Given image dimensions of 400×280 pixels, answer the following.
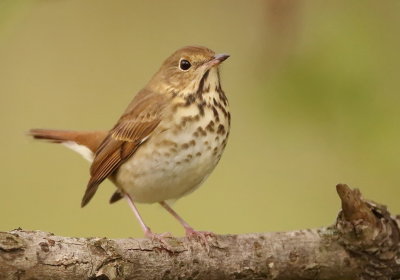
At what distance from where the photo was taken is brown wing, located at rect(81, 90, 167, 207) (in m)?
4.32

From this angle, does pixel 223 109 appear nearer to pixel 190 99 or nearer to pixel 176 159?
pixel 190 99

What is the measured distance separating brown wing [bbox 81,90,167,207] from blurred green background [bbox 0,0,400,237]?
0.51 meters

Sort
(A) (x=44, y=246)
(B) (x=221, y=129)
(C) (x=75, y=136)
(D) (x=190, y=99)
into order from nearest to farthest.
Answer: (A) (x=44, y=246) → (B) (x=221, y=129) → (D) (x=190, y=99) → (C) (x=75, y=136)

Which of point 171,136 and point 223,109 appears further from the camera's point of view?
point 223,109

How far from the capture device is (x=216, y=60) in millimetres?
4270

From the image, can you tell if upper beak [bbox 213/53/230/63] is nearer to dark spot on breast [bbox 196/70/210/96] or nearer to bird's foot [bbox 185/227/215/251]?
dark spot on breast [bbox 196/70/210/96]

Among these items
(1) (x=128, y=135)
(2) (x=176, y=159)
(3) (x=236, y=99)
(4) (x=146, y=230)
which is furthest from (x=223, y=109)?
(4) (x=146, y=230)

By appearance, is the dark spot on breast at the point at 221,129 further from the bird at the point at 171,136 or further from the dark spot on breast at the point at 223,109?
the dark spot on breast at the point at 223,109

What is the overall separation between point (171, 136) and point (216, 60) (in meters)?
0.57

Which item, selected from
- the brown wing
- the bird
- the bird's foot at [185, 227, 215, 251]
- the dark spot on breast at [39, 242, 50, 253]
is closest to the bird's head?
the bird

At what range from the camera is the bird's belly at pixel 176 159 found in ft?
13.4

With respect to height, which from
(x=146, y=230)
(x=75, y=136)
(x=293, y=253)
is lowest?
(x=146, y=230)

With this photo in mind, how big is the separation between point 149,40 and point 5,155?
1706 millimetres

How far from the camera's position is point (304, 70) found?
2.62 m
